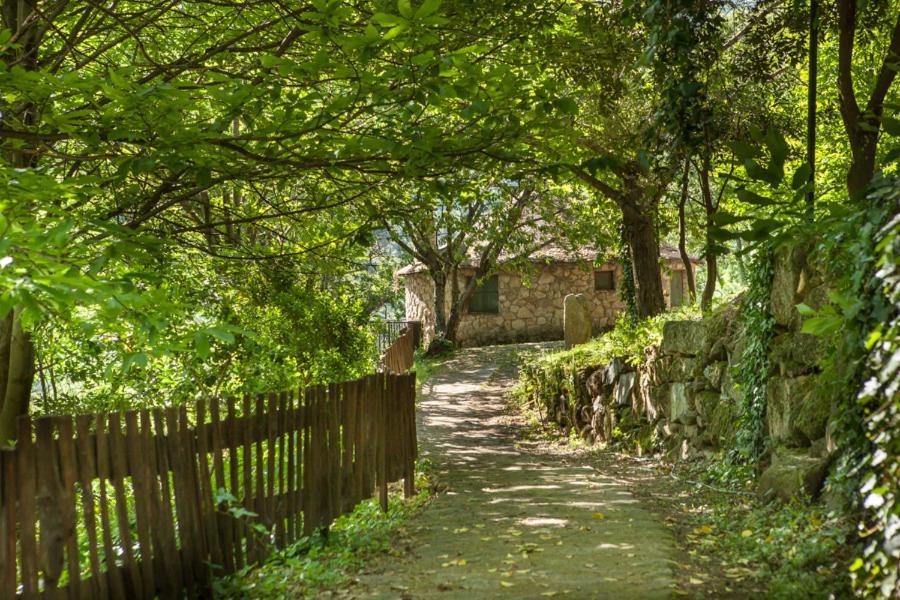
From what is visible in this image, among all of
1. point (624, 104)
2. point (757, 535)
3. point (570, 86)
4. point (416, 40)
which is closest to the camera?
point (416, 40)

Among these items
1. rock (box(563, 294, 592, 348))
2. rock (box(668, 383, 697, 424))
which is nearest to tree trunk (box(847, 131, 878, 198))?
rock (box(668, 383, 697, 424))

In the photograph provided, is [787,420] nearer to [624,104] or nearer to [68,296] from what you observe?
[68,296]

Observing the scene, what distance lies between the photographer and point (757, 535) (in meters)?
5.75

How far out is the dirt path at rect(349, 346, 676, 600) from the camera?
196 inches

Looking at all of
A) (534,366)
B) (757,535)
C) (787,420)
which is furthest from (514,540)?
(534,366)

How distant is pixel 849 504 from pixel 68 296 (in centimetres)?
380

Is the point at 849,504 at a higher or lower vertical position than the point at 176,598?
higher

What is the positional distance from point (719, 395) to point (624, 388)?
3.22 m

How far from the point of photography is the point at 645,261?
1463 centimetres

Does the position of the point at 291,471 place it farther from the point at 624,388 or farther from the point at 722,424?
the point at 624,388

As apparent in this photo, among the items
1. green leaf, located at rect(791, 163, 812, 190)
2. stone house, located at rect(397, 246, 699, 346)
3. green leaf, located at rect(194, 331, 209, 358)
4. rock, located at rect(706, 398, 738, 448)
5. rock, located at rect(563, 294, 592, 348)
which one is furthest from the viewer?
stone house, located at rect(397, 246, 699, 346)

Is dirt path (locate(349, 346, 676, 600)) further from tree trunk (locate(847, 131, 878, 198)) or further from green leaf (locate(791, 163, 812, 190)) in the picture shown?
tree trunk (locate(847, 131, 878, 198))

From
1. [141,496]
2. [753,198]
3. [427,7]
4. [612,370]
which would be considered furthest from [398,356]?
[753,198]

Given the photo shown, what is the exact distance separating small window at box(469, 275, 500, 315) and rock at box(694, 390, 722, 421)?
19.2m
